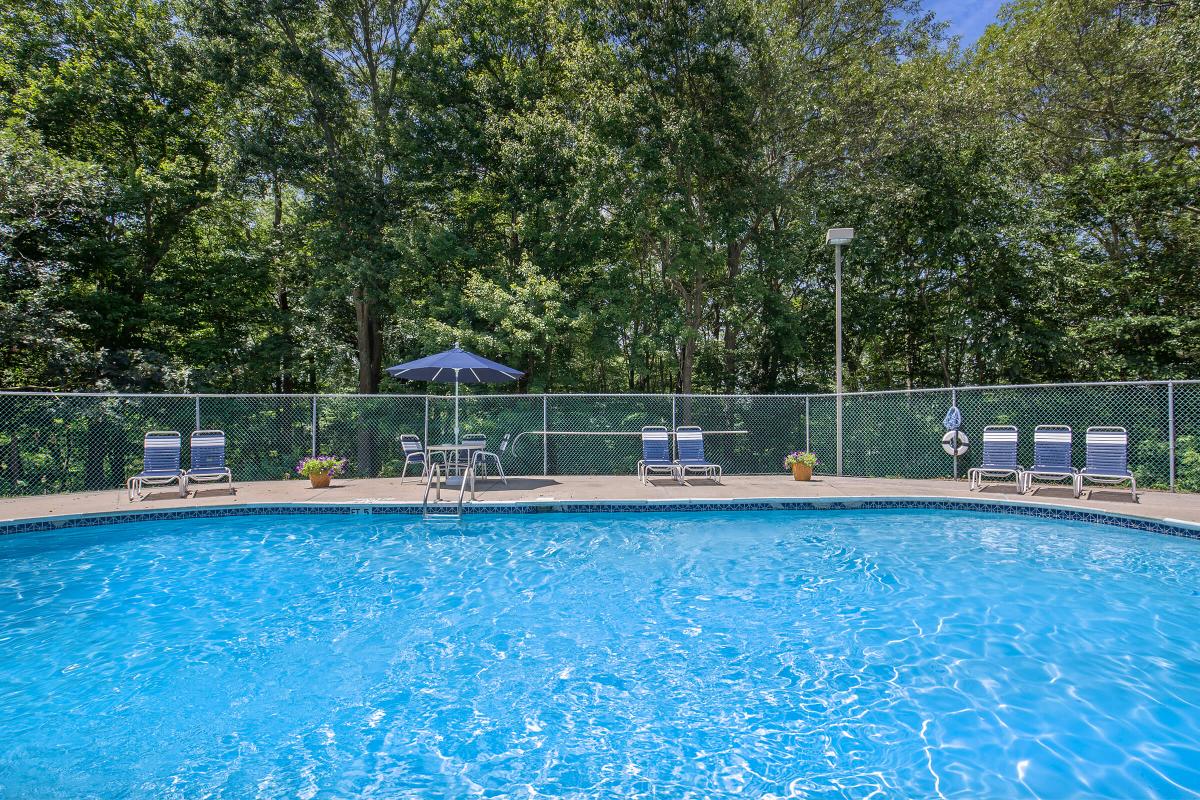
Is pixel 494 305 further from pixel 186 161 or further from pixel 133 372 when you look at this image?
pixel 186 161

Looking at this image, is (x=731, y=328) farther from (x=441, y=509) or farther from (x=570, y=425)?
(x=441, y=509)

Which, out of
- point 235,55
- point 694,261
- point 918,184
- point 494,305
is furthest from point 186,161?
point 918,184

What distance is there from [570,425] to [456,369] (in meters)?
3.09

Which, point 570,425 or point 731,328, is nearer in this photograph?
point 570,425

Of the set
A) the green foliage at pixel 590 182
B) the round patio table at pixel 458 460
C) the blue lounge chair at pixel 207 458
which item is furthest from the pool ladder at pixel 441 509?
the green foliage at pixel 590 182

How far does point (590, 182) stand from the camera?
13.1 metres

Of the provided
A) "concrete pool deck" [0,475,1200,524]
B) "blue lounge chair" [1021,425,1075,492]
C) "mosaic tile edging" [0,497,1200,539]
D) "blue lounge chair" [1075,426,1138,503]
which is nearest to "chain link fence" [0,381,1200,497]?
"concrete pool deck" [0,475,1200,524]

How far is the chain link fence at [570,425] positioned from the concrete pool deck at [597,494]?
2.69ft

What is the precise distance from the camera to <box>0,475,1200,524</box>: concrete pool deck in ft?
24.6

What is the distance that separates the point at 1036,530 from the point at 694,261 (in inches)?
339

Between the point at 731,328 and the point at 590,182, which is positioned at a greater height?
the point at 590,182

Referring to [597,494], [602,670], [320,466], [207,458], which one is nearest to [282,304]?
[207,458]

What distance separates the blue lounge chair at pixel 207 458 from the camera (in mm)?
8906

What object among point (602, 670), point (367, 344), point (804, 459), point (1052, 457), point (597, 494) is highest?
point (367, 344)
